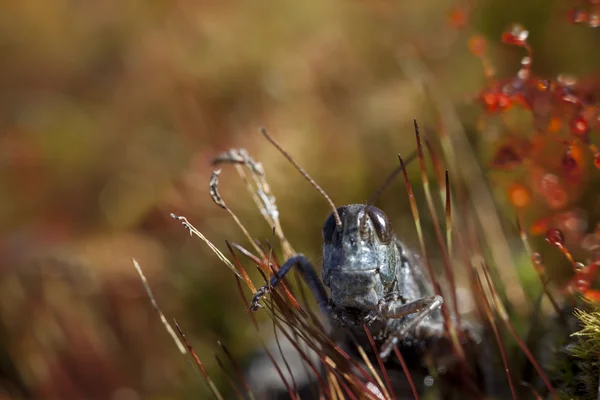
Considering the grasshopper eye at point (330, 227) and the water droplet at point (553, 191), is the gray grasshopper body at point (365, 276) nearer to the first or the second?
the grasshopper eye at point (330, 227)

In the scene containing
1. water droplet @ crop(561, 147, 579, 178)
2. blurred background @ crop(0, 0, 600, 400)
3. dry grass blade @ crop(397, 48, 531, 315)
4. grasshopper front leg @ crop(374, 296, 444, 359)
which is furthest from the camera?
blurred background @ crop(0, 0, 600, 400)

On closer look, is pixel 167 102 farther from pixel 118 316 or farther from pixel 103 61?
pixel 118 316

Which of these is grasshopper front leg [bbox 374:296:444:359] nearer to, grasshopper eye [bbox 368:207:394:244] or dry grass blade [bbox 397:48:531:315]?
grasshopper eye [bbox 368:207:394:244]

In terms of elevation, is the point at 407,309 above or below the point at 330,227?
below

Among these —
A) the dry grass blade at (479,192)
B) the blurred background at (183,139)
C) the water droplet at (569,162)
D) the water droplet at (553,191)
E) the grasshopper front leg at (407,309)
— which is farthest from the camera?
the blurred background at (183,139)

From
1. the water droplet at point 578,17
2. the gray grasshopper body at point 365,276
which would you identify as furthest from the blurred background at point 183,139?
the gray grasshopper body at point 365,276

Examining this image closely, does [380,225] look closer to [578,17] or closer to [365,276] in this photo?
[365,276]

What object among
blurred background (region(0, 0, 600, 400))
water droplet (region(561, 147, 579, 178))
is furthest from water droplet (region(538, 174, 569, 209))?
water droplet (region(561, 147, 579, 178))

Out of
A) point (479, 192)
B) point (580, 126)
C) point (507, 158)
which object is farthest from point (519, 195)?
point (580, 126)
